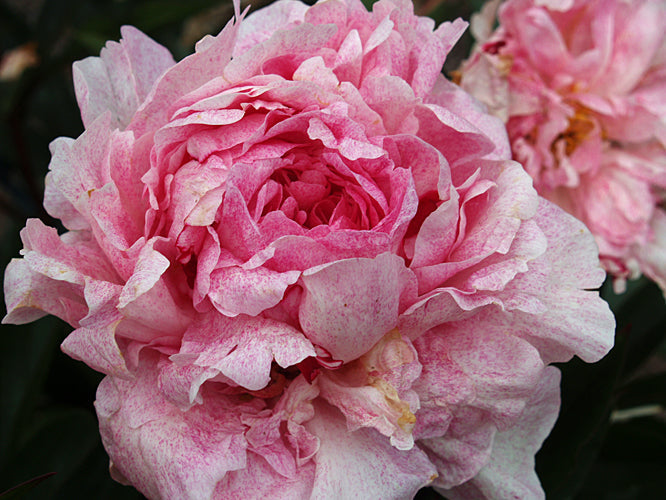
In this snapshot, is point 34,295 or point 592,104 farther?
point 592,104

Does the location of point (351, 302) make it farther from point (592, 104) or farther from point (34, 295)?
point (592, 104)

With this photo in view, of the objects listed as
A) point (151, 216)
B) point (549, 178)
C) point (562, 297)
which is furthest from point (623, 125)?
point (151, 216)

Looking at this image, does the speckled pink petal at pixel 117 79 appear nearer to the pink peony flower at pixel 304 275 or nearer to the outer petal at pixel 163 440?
the pink peony flower at pixel 304 275

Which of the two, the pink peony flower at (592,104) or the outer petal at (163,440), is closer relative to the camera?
the outer petal at (163,440)

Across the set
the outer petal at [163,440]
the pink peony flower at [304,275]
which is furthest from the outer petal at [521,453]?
the outer petal at [163,440]

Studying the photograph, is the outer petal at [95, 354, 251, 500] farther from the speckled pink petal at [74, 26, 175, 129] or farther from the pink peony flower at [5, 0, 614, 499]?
the speckled pink petal at [74, 26, 175, 129]

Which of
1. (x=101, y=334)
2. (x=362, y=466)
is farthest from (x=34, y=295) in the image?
(x=362, y=466)
